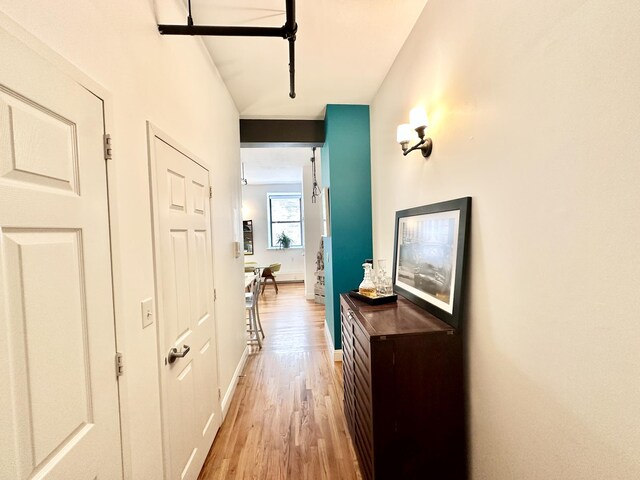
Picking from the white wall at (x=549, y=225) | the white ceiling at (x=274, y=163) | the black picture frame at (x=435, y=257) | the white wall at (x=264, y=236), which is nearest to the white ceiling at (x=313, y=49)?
the white wall at (x=549, y=225)

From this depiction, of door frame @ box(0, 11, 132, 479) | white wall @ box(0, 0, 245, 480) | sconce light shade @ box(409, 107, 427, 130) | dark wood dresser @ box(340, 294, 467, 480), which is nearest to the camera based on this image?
white wall @ box(0, 0, 245, 480)

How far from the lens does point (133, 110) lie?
1.13 m

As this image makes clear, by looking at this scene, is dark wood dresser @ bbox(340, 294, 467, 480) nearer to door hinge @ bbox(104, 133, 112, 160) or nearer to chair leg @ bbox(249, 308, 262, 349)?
door hinge @ bbox(104, 133, 112, 160)

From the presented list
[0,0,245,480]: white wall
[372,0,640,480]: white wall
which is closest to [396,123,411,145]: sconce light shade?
[372,0,640,480]: white wall

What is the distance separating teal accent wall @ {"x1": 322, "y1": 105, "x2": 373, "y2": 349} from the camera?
9.70 feet

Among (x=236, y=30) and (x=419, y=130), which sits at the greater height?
(x=236, y=30)

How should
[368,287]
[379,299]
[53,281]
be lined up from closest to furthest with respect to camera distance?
[53,281] → [379,299] → [368,287]

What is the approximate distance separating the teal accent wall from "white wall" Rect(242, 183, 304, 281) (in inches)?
202

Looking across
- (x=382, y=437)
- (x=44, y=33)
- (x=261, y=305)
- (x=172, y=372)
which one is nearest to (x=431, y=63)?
(x=44, y=33)

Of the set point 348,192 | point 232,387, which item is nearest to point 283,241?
point 348,192

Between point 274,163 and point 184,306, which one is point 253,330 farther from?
point 274,163

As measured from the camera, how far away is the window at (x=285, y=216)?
8133 mm

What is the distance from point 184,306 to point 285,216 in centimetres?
680

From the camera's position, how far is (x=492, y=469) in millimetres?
1192
